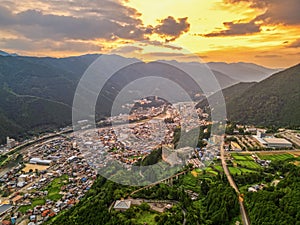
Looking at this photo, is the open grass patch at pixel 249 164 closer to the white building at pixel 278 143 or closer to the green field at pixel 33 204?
the white building at pixel 278 143

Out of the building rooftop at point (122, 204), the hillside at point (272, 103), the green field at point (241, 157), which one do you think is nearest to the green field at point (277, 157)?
the green field at point (241, 157)

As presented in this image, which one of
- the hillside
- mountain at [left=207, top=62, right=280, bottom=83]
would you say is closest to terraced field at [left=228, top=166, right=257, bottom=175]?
the hillside

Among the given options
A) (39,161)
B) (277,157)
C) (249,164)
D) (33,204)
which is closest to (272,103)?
(277,157)

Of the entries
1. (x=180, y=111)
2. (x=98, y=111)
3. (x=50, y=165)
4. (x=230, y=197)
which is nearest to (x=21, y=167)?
(x=50, y=165)

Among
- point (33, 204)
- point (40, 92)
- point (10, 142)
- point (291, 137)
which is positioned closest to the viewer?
point (33, 204)

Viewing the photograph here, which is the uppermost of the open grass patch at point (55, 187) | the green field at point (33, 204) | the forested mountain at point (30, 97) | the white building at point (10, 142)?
the forested mountain at point (30, 97)

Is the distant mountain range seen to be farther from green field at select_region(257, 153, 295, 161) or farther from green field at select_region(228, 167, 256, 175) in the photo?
green field at select_region(228, 167, 256, 175)

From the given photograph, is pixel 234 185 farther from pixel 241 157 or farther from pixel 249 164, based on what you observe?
pixel 241 157

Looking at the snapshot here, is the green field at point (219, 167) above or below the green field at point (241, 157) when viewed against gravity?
below

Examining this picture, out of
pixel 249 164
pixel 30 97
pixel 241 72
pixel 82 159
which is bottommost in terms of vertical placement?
pixel 82 159

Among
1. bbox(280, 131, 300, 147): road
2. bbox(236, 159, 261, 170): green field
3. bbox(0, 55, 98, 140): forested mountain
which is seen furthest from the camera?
bbox(0, 55, 98, 140): forested mountain
